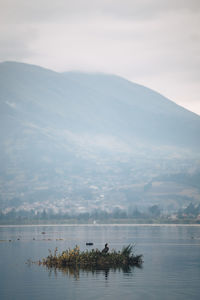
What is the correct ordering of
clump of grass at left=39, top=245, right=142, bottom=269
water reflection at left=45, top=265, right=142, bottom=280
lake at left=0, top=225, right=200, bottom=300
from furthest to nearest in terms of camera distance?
clump of grass at left=39, top=245, right=142, bottom=269, water reflection at left=45, top=265, right=142, bottom=280, lake at left=0, top=225, right=200, bottom=300

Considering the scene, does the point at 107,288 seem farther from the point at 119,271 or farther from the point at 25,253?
the point at 25,253

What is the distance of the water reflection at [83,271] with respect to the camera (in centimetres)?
6556

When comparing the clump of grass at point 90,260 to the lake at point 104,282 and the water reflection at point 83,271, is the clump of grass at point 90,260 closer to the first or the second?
the water reflection at point 83,271

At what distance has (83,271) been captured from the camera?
222 ft

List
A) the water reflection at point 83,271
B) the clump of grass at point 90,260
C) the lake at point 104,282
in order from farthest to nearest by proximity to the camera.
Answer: the clump of grass at point 90,260, the water reflection at point 83,271, the lake at point 104,282

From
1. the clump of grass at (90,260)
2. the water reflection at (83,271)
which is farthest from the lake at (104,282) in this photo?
the clump of grass at (90,260)

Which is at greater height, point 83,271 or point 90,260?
point 90,260

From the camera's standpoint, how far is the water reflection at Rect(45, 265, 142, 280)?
6556 centimetres

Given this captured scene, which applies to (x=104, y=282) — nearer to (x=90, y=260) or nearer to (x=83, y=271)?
(x=83, y=271)

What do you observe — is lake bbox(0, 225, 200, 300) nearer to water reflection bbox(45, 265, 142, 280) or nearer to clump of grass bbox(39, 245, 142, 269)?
water reflection bbox(45, 265, 142, 280)

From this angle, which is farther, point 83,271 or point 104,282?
point 83,271

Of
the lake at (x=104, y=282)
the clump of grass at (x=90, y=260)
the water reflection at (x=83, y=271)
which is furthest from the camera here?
the clump of grass at (x=90, y=260)

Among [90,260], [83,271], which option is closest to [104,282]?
[83,271]

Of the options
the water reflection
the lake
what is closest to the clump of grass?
the water reflection
